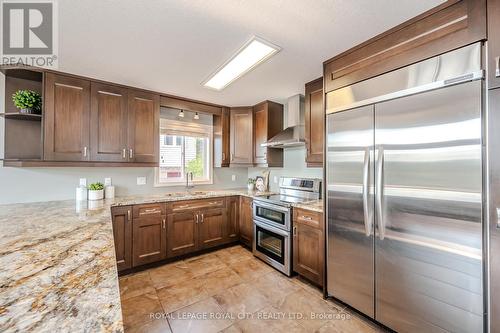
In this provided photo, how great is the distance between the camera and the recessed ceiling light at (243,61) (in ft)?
5.99

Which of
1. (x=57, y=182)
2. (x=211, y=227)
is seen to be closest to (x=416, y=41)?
(x=211, y=227)

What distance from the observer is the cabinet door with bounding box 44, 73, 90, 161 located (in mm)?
2307

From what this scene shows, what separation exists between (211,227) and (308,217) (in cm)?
152

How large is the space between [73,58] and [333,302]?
11.3ft

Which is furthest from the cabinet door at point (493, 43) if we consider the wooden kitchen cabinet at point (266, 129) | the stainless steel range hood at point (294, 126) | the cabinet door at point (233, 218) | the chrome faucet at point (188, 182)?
the chrome faucet at point (188, 182)

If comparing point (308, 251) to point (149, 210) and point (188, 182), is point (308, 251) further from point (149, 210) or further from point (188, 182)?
point (188, 182)

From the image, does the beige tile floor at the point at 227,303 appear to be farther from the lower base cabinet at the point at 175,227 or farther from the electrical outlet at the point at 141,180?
the electrical outlet at the point at 141,180

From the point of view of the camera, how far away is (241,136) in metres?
3.66

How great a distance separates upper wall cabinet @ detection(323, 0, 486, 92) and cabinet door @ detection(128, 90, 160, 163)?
93.0 inches

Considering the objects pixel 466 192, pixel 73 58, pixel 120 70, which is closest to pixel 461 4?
pixel 466 192

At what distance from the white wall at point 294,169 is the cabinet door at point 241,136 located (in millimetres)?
528

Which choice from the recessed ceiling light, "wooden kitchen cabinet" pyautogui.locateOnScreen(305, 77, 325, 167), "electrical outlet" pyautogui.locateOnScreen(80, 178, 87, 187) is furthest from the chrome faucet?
"wooden kitchen cabinet" pyautogui.locateOnScreen(305, 77, 325, 167)

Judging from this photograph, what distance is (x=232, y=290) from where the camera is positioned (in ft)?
7.43

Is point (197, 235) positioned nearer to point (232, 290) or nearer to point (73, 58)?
point (232, 290)
